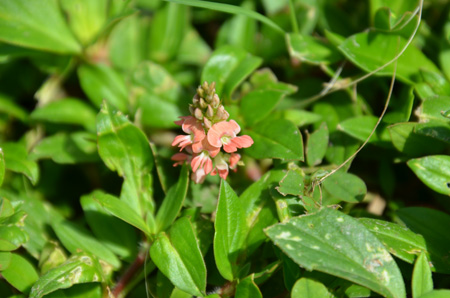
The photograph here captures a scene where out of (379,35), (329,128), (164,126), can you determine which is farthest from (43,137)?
(379,35)

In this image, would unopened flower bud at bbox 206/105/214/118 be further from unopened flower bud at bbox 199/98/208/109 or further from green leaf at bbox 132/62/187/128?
green leaf at bbox 132/62/187/128

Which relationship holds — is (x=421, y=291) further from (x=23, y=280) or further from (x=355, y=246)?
(x=23, y=280)

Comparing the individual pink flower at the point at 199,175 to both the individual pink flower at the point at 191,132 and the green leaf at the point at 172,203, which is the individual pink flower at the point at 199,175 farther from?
the individual pink flower at the point at 191,132

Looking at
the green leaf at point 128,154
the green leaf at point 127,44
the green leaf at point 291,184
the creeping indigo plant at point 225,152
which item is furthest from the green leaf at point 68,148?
the green leaf at point 291,184

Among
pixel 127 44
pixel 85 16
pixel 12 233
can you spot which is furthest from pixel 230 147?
pixel 85 16

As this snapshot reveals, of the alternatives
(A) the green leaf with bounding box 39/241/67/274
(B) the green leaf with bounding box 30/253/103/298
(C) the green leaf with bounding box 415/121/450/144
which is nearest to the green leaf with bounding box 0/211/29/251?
(A) the green leaf with bounding box 39/241/67/274

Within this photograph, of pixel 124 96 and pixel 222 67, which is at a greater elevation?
pixel 222 67

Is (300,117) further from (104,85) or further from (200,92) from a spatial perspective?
(104,85)
